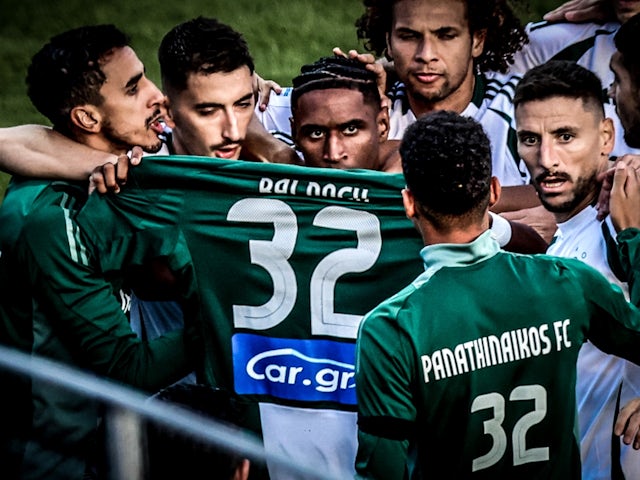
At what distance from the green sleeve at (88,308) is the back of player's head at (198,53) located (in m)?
0.85

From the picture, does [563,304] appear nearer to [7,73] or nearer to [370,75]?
[370,75]

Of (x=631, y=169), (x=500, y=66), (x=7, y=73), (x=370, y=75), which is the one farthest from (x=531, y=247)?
(x=7, y=73)

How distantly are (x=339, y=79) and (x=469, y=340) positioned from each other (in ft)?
5.63

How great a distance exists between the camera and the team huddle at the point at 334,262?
3514mm

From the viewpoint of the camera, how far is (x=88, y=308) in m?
4.22

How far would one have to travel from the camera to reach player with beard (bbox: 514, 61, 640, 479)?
167 inches

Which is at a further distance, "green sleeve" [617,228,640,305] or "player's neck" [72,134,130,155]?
"player's neck" [72,134,130,155]

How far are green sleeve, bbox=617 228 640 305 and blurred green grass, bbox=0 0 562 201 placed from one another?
4601mm

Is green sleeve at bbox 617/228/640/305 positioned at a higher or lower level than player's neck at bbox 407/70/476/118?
lower

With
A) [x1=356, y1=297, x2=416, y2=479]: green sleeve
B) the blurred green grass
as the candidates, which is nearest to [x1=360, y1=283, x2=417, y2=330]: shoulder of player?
[x1=356, y1=297, x2=416, y2=479]: green sleeve

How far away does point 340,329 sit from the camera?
13.7 feet

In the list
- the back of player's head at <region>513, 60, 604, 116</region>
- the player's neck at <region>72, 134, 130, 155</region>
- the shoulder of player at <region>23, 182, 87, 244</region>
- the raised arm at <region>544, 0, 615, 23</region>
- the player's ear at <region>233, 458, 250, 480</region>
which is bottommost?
the player's ear at <region>233, 458, 250, 480</region>

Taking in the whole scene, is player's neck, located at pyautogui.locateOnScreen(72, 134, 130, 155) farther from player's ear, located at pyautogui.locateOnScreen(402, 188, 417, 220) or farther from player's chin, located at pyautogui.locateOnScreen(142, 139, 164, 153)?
player's ear, located at pyautogui.locateOnScreen(402, 188, 417, 220)

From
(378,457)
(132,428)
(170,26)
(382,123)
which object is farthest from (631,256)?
(170,26)
